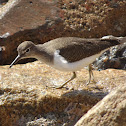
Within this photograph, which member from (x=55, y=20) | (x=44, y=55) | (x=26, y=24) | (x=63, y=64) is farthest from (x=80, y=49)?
(x=26, y=24)

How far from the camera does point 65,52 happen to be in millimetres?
6008

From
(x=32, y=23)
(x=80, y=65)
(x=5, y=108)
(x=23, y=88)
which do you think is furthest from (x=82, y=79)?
(x=32, y=23)

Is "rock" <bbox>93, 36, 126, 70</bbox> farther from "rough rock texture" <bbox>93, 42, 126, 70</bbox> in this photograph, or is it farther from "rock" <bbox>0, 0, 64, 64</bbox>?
"rock" <bbox>0, 0, 64, 64</bbox>

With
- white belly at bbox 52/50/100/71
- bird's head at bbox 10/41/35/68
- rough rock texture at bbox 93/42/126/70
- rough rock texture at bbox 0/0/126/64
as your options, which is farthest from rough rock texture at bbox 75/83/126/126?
rough rock texture at bbox 0/0/126/64

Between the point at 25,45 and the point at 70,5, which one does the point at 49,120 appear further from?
the point at 70,5

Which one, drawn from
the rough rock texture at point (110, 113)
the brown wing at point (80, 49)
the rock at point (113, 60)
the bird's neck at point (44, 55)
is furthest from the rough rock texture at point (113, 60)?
the rough rock texture at point (110, 113)

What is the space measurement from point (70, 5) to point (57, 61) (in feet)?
11.0

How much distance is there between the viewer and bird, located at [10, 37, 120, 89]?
19.5 ft

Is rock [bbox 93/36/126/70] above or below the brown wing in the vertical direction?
below

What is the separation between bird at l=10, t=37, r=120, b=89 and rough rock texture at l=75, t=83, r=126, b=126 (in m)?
2.14

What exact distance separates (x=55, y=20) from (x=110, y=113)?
16.2 ft

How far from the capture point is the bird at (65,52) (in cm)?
593

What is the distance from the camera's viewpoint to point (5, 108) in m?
5.52

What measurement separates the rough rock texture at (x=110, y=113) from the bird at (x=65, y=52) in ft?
7.02
